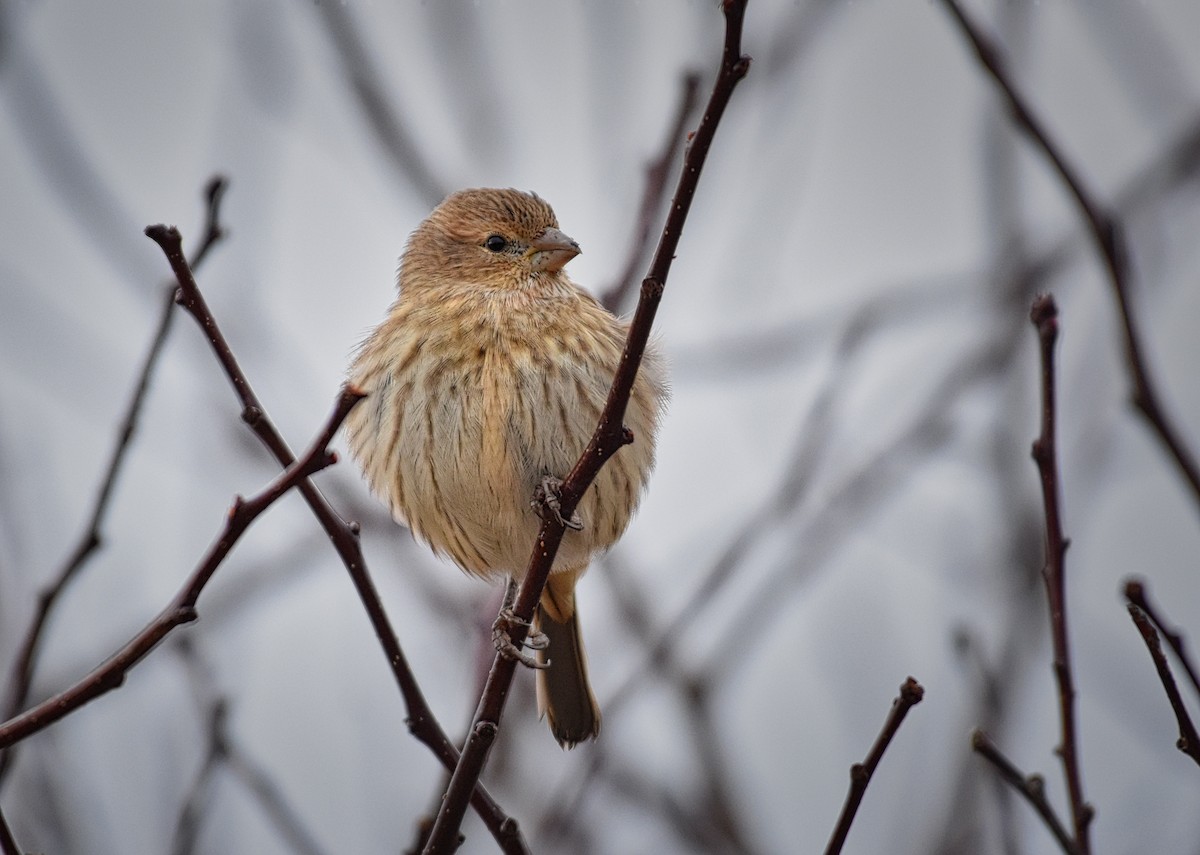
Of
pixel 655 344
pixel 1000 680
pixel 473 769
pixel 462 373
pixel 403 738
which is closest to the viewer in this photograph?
pixel 473 769

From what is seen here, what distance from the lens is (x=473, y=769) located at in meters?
3.36

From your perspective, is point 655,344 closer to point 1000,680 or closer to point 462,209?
point 462,209

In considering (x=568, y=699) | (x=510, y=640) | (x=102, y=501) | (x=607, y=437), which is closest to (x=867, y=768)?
(x=607, y=437)

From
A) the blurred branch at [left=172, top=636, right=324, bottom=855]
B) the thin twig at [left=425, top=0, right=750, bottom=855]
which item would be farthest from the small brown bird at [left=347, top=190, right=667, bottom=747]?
the blurred branch at [left=172, top=636, right=324, bottom=855]

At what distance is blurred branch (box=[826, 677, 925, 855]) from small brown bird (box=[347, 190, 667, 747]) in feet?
6.72

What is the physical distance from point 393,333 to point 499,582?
3.92ft

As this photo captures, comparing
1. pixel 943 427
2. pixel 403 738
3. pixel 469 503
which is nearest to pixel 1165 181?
pixel 943 427

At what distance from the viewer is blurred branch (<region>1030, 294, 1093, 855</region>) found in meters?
2.91

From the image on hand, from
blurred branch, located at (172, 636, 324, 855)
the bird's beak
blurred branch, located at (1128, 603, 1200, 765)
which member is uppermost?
the bird's beak

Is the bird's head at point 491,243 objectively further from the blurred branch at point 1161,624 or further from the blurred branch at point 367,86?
the blurred branch at point 1161,624

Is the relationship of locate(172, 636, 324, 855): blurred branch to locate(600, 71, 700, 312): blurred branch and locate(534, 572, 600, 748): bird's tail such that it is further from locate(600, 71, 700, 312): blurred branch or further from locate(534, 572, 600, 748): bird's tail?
locate(600, 71, 700, 312): blurred branch

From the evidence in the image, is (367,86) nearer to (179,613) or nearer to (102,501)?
(102,501)

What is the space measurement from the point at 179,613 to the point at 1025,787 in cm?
193


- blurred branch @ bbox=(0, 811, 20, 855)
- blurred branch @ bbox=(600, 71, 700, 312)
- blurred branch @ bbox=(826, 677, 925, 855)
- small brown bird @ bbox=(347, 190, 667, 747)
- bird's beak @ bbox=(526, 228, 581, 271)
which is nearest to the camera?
blurred branch @ bbox=(0, 811, 20, 855)
